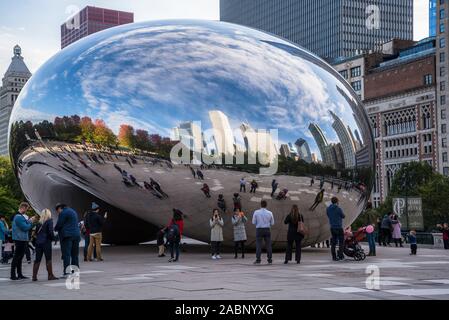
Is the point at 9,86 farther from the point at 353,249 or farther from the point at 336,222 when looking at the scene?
the point at 336,222

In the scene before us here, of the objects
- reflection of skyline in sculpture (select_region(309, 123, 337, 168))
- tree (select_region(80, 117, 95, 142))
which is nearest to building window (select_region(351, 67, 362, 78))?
reflection of skyline in sculpture (select_region(309, 123, 337, 168))

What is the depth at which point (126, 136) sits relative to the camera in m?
19.6

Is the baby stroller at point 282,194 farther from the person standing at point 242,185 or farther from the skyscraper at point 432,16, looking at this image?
the skyscraper at point 432,16

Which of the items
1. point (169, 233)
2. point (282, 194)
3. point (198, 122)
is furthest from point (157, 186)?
point (282, 194)

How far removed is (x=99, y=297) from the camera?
423 inches

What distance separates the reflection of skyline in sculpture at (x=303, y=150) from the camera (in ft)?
63.6

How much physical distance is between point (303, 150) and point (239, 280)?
7163mm

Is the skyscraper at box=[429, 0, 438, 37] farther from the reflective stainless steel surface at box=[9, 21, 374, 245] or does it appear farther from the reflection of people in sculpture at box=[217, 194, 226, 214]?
the reflection of people in sculpture at box=[217, 194, 226, 214]

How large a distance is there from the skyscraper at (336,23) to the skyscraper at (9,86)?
54.6 metres

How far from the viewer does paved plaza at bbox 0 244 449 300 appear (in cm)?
1077

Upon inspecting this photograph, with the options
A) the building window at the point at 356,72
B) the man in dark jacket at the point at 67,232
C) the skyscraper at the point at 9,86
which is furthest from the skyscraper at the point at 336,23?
the man in dark jacket at the point at 67,232

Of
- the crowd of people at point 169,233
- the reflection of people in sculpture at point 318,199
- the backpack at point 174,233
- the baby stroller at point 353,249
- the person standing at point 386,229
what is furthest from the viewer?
the person standing at point 386,229

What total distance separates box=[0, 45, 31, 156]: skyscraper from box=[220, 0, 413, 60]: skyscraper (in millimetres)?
54643

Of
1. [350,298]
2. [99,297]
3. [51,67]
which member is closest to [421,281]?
[350,298]
